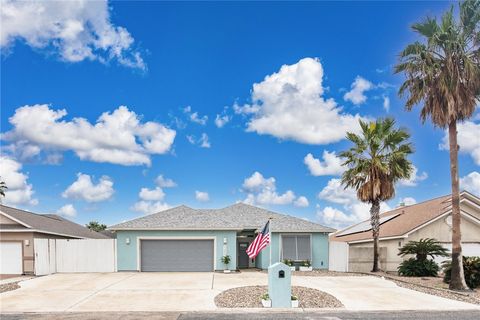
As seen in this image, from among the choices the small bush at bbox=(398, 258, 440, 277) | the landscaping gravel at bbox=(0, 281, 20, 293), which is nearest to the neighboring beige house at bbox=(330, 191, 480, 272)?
the small bush at bbox=(398, 258, 440, 277)

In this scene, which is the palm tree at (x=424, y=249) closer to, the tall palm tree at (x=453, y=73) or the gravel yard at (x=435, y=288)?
the gravel yard at (x=435, y=288)

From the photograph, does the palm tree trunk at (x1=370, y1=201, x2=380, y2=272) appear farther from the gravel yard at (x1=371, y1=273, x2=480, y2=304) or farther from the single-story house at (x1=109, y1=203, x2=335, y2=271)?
the single-story house at (x1=109, y1=203, x2=335, y2=271)

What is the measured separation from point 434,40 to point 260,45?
27.8 feet

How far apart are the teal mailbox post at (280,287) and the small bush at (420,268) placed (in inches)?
466

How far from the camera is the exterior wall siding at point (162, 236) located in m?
24.2

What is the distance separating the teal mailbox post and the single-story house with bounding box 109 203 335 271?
10.4 m

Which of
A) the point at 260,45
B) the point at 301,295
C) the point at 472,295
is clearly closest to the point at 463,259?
the point at 472,295

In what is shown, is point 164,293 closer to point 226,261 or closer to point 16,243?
point 226,261

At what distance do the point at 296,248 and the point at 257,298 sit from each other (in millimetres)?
11615

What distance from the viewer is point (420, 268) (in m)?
22.3

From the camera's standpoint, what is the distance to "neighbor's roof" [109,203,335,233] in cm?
2442

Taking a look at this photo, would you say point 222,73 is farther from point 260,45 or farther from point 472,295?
point 472,295

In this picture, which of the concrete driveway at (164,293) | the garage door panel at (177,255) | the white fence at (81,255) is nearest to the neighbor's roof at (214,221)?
the garage door panel at (177,255)

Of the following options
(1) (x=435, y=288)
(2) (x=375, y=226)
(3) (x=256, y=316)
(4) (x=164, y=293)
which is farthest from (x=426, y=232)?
(3) (x=256, y=316)
